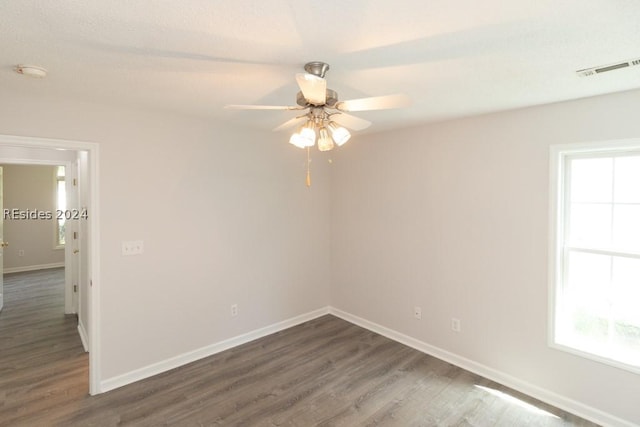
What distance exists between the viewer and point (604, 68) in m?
1.84

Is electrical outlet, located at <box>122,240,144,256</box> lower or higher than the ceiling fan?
lower

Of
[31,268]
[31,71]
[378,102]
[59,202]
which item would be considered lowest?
[31,268]

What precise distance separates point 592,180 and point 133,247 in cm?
385

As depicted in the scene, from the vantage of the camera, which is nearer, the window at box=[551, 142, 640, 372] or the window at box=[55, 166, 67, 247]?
the window at box=[551, 142, 640, 372]

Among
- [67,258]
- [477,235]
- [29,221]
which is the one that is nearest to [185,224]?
[67,258]

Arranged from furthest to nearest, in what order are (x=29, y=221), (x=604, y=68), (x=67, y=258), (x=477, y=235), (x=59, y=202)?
(x=59, y=202)
(x=29, y=221)
(x=67, y=258)
(x=477, y=235)
(x=604, y=68)

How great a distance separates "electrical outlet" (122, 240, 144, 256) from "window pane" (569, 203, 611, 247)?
3672 mm

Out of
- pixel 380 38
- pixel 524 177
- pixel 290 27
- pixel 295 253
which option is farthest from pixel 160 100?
pixel 524 177

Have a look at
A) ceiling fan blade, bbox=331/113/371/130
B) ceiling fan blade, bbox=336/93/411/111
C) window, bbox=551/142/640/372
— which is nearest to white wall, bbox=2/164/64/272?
ceiling fan blade, bbox=331/113/371/130

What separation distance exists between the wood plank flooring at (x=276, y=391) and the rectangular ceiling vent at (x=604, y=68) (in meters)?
2.43

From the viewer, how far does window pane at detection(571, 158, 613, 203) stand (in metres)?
2.40

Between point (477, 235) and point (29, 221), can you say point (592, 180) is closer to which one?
point (477, 235)

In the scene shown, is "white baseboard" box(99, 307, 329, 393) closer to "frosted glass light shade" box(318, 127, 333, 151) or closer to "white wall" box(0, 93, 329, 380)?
"white wall" box(0, 93, 329, 380)

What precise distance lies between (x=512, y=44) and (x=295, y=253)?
3.10 metres
